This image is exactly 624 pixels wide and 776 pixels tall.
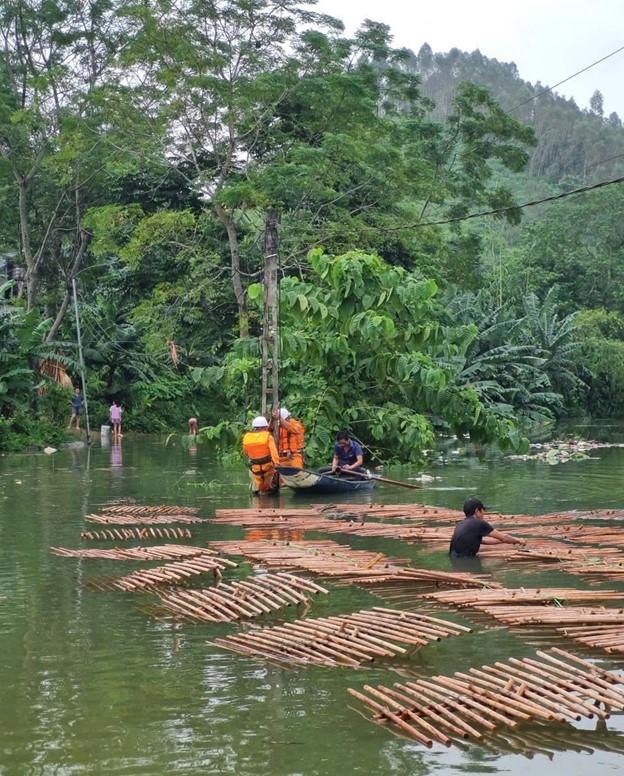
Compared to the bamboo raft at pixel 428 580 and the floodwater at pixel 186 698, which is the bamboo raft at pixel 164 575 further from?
the bamboo raft at pixel 428 580

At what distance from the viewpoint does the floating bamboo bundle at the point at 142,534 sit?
42.1 ft

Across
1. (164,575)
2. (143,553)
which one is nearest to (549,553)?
(164,575)

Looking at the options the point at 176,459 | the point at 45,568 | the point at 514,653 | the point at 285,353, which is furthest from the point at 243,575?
the point at 176,459

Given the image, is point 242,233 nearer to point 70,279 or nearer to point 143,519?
point 70,279

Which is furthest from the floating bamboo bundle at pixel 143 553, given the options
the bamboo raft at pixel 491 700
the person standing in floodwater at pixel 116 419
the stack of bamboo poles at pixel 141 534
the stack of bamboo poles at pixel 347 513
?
the person standing in floodwater at pixel 116 419

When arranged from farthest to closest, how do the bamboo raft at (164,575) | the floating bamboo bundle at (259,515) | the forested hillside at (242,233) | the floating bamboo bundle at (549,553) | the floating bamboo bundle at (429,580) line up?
the forested hillside at (242,233)
the floating bamboo bundle at (259,515)
the floating bamboo bundle at (549,553)
the bamboo raft at (164,575)
the floating bamboo bundle at (429,580)

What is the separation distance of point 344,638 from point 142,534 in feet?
19.2

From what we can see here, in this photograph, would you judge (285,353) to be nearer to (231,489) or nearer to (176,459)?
(231,489)

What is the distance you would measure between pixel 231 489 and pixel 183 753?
1309 centimetres

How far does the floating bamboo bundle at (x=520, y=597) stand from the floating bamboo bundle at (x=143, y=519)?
19.7 ft

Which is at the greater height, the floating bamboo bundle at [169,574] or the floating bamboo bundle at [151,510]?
the floating bamboo bundle at [151,510]

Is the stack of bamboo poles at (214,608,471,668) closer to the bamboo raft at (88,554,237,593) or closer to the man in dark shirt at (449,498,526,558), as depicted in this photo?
the bamboo raft at (88,554,237,593)

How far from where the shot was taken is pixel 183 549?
1126 cm

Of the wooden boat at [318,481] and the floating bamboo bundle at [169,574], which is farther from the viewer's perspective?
the wooden boat at [318,481]
